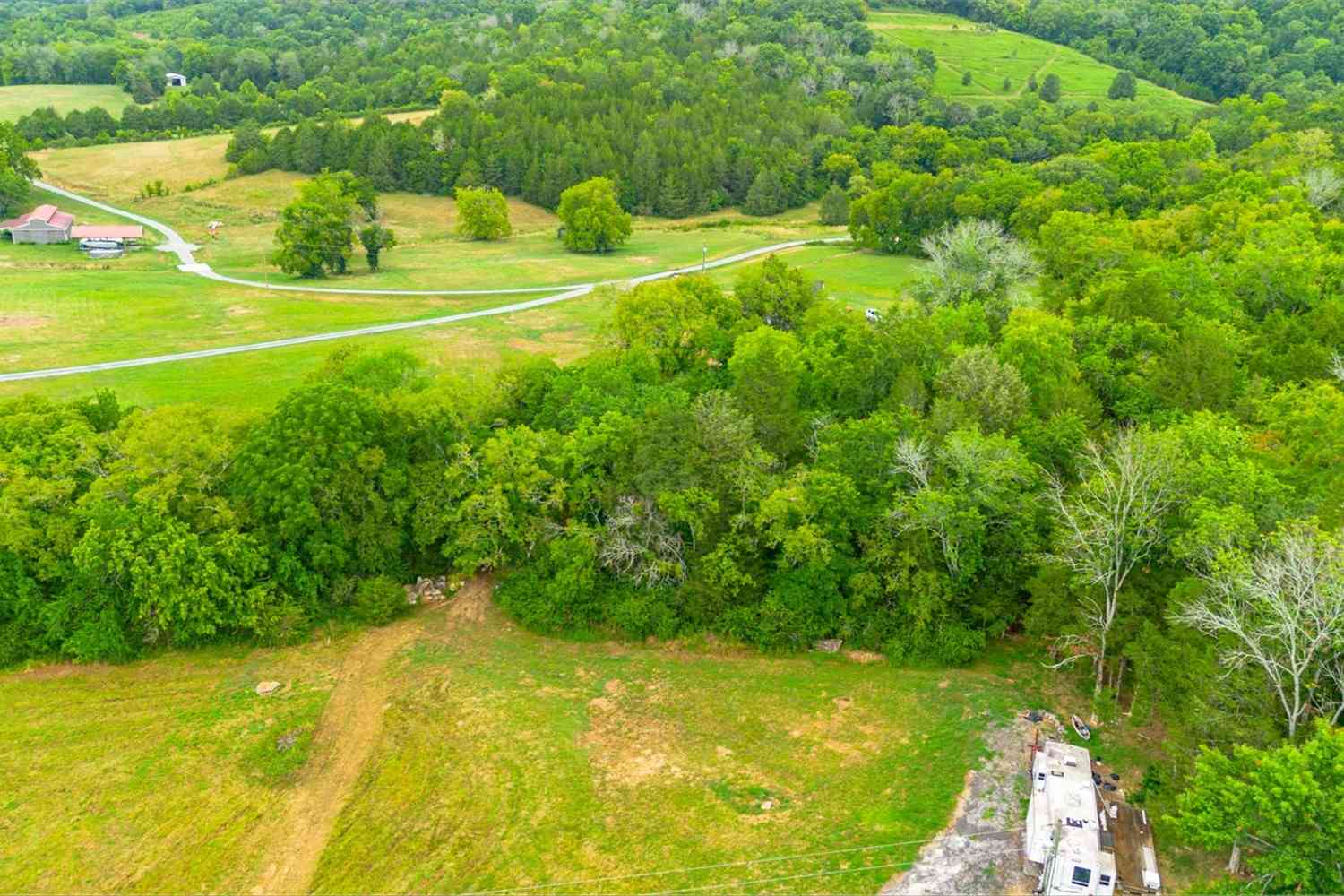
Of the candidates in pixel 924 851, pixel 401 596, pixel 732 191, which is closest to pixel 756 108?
pixel 732 191

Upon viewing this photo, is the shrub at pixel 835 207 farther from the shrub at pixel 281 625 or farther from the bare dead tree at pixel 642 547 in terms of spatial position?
the shrub at pixel 281 625

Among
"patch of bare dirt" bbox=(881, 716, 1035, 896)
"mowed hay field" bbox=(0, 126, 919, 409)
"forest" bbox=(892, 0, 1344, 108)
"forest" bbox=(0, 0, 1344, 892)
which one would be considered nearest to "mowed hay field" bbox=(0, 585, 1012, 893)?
"patch of bare dirt" bbox=(881, 716, 1035, 896)

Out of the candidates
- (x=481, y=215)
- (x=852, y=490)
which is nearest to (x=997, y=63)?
(x=481, y=215)

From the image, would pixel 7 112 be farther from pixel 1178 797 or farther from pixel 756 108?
pixel 1178 797

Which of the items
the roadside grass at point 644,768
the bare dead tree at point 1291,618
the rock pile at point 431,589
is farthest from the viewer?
the rock pile at point 431,589

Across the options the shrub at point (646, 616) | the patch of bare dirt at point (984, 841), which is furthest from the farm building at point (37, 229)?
the patch of bare dirt at point (984, 841)

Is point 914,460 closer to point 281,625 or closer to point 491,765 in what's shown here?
point 491,765
